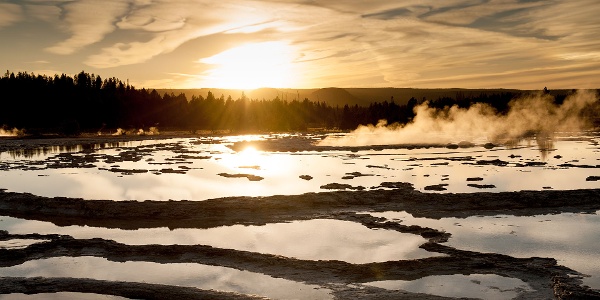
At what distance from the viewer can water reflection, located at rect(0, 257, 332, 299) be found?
37.7 ft

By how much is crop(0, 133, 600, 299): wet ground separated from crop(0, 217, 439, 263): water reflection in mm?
64

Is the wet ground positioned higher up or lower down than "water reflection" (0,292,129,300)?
lower down

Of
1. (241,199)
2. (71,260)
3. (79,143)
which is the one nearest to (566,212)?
(241,199)

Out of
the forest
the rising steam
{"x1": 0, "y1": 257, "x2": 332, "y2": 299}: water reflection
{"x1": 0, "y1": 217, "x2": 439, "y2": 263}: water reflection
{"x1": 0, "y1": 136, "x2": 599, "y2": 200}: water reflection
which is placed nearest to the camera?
{"x1": 0, "y1": 257, "x2": 332, "y2": 299}: water reflection

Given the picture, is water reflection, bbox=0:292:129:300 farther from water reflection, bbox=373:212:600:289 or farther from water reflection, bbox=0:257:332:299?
water reflection, bbox=373:212:600:289

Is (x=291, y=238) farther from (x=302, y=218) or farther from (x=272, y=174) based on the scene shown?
(x=272, y=174)

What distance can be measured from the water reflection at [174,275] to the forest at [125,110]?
8778 centimetres

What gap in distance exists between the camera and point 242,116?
153m

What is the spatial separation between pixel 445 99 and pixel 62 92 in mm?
111149

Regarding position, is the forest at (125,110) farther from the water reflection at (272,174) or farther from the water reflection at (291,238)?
the water reflection at (291,238)

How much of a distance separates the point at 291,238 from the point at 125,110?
130801mm

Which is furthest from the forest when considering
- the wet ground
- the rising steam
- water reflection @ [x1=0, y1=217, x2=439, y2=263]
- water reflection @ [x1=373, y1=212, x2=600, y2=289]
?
water reflection @ [x1=373, y1=212, x2=600, y2=289]

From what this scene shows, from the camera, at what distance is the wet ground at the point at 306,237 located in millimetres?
11633

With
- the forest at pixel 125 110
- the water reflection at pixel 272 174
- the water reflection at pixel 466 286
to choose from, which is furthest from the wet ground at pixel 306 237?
the forest at pixel 125 110
